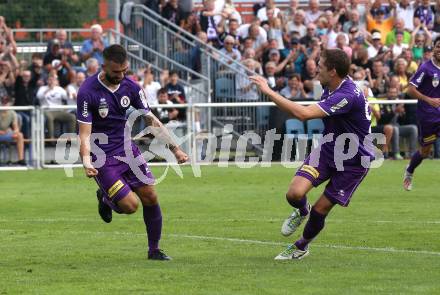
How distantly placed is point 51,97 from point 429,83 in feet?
31.9

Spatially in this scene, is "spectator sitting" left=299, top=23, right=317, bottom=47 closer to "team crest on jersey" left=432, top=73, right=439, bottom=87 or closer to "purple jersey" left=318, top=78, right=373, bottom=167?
"team crest on jersey" left=432, top=73, right=439, bottom=87

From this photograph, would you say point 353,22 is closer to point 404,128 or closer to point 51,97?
point 404,128

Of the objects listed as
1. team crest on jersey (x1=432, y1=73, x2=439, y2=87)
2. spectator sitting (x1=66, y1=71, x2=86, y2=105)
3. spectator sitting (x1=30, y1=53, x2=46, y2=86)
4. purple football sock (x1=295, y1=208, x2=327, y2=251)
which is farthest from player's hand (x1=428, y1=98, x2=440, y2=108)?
spectator sitting (x1=30, y1=53, x2=46, y2=86)

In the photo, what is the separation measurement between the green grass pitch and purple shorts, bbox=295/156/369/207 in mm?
601

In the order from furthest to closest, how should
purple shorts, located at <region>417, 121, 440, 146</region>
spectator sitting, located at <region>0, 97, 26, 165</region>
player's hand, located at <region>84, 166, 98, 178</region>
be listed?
spectator sitting, located at <region>0, 97, 26, 165</region> → purple shorts, located at <region>417, 121, 440, 146</region> → player's hand, located at <region>84, 166, 98, 178</region>

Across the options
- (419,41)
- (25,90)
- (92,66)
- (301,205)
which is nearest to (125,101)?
(301,205)

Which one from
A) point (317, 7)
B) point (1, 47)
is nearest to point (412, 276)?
point (1, 47)

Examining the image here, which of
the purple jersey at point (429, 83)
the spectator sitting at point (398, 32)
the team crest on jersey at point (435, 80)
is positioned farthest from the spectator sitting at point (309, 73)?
the team crest on jersey at point (435, 80)

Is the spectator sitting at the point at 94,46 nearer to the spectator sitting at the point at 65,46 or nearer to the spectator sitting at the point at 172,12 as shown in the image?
the spectator sitting at the point at 65,46

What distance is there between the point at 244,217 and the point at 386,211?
2.01 m

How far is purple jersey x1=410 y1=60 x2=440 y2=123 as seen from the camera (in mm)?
17641

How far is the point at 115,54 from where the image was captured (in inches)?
429

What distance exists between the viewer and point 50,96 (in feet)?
81.4

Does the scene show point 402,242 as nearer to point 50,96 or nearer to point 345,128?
point 345,128
